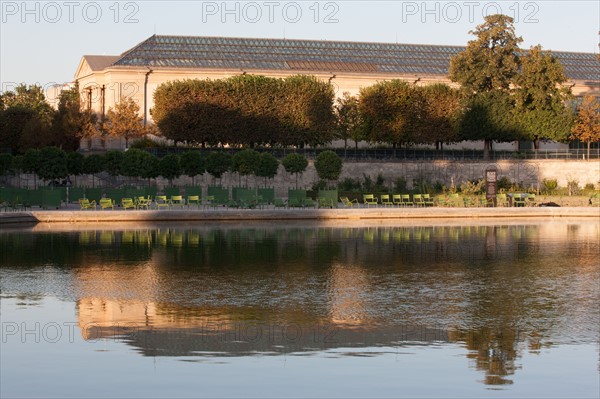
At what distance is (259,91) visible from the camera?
75062 mm

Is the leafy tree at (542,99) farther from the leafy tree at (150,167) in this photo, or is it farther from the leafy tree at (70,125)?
the leafy tree at (70,125)

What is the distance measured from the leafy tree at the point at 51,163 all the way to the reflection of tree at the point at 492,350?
4445 centimetres

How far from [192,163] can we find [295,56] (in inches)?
1341

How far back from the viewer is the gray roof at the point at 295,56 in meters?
87.9

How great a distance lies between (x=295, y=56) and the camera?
305ft

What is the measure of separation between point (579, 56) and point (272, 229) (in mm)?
70710

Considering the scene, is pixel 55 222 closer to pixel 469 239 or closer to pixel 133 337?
pixel 469 239

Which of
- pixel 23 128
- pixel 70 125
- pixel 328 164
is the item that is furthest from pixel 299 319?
pixel 23 128

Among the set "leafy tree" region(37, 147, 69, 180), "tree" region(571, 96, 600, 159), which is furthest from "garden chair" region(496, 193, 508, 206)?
"tree" region(571, 96, 600, 159)

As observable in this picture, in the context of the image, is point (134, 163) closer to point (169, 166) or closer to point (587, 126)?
point (169, 166)

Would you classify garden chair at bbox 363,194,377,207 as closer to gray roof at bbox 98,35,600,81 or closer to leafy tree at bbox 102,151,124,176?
leafy tree at bbox 102,151,124,176

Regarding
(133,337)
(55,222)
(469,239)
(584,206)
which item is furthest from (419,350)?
(584,206)

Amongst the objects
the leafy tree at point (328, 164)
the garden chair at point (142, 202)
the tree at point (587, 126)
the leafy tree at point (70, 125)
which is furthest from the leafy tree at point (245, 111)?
Result: the garden chair at point (142, 202)

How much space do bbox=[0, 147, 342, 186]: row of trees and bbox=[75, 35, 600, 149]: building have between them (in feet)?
74.1
